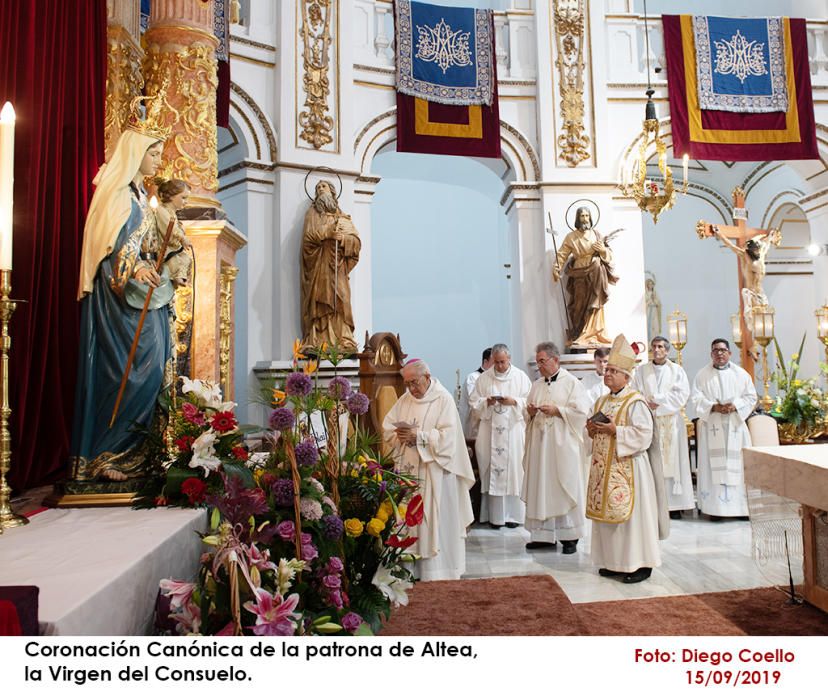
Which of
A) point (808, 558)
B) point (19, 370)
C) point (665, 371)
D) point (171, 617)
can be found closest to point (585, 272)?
point (665, 371)

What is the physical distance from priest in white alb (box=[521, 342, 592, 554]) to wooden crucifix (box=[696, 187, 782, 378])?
13.3ft

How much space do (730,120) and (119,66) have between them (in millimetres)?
8697

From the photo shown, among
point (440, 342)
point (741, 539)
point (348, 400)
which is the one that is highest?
point (440, 342)

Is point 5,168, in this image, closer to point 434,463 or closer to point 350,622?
point 350,622

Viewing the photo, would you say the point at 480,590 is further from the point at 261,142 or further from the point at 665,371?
the point at 261,142

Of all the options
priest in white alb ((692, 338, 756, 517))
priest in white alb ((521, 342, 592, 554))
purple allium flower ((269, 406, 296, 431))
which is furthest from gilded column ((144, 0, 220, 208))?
priest in white alb ((692, 338, 756, 517))

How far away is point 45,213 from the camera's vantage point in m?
3.27

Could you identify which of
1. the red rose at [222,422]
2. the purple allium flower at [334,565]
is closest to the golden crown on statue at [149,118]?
the red rose at [222,422]

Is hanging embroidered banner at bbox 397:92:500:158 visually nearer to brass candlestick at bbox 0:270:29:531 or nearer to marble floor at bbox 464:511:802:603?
marble floor at bbox 464:511:802:603

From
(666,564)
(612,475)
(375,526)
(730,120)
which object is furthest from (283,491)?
(730,120)

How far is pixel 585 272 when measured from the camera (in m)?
9.44
